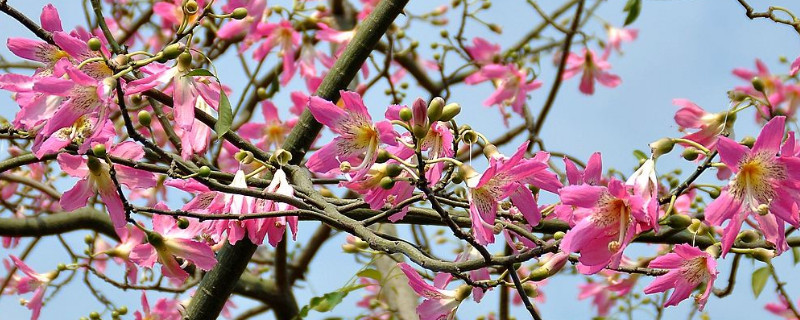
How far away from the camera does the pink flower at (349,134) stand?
1.21 m

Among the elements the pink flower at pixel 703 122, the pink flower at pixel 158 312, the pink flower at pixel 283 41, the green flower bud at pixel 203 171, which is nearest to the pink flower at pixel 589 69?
the pink flower at pixel 283 41

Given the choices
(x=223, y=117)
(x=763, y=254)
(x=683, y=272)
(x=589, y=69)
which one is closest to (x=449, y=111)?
(x=223, y=117)

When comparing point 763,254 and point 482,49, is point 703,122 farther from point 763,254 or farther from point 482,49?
point 482,49

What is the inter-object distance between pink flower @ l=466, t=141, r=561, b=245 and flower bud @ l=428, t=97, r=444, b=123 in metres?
0.09

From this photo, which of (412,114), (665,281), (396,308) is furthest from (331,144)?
(396,308)

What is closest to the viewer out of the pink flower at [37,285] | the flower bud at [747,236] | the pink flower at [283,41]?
the flower bud at [747,236]

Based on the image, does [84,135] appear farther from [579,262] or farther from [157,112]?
[579,262]

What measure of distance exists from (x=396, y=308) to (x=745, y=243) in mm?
1547

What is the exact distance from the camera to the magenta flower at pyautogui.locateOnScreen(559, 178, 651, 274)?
109cm

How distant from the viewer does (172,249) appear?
1.45m

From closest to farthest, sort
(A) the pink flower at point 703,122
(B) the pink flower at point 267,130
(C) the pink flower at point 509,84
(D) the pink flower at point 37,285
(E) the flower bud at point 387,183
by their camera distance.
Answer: (E) the flower bud at point 387,183 < (A) the pink flower at point 703,122 < (D) the pink flower at point 37,285 < (B) the pink flower at point 267,130 < (C) the pink flower at point 509,84

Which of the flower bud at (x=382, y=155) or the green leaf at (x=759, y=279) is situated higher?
the green leaf at (x=759, y=279)

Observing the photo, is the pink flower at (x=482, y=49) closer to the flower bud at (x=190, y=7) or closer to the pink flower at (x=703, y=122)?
the pink flower at (x=703, y=122)

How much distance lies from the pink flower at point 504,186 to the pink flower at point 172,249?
0.49m
